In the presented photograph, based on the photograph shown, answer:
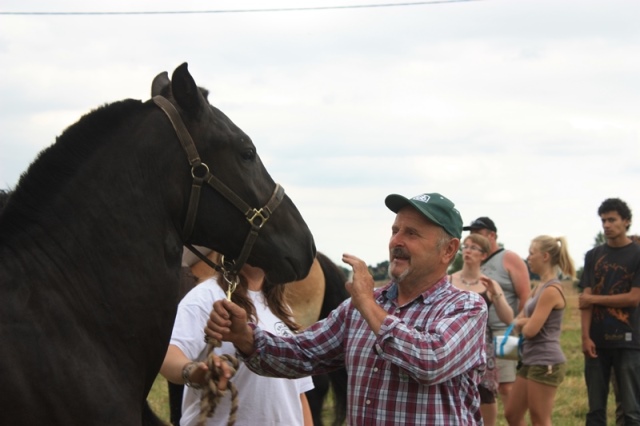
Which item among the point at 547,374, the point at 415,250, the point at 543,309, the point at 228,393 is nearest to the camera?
the point at 415,250

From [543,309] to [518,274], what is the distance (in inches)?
42.6

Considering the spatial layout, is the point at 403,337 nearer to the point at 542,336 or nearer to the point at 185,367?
the point at 185,367

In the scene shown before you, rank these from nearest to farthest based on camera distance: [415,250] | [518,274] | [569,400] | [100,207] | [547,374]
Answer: [100,207]
[415,250]
[547,374]
[518,274]
[569,400]

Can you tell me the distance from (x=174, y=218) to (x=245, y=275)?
112cm

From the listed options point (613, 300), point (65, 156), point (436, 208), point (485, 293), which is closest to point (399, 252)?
point (436, 208)

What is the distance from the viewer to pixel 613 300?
8.45 meters

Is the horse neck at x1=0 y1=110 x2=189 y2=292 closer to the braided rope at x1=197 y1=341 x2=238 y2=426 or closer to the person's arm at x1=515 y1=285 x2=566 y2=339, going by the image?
the braided rope at x1=197 y1=341 x2=238 y2=426

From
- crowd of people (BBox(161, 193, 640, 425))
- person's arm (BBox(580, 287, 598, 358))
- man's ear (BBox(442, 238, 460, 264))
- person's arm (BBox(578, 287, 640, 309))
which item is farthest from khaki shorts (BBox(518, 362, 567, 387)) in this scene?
man's ear (BBox(442, 238, 460, 264))

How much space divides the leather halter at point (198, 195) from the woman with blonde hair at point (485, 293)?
493 centimetres

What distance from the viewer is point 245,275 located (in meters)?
4.61

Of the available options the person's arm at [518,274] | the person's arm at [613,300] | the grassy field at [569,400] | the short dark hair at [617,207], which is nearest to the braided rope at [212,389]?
the grassy field at [569,400]

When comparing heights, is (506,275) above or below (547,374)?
above

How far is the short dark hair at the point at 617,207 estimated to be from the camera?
8.52 m

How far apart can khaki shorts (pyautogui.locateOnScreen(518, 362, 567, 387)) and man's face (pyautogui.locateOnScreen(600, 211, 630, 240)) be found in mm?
1388
